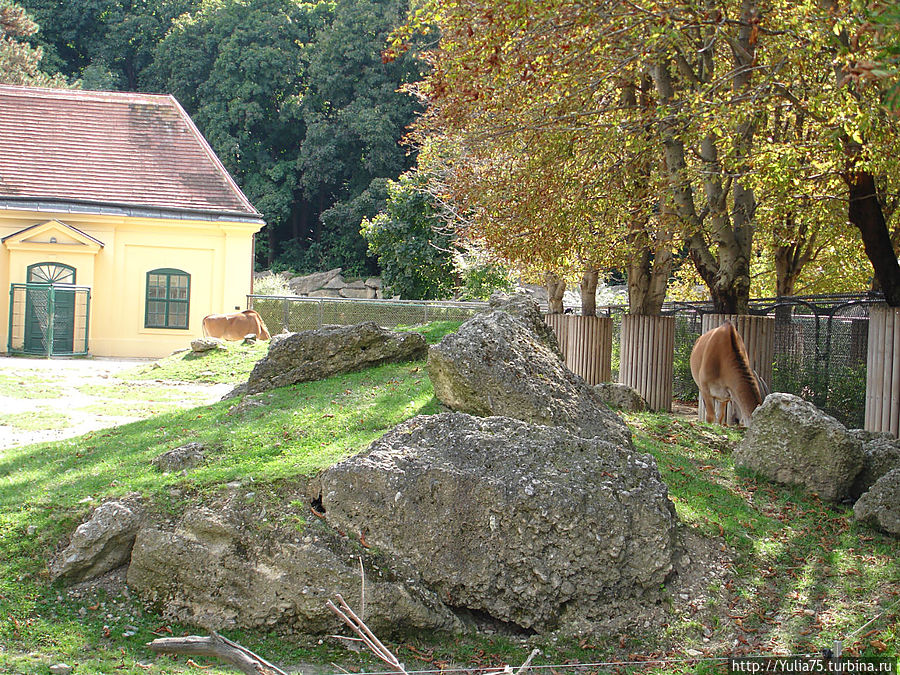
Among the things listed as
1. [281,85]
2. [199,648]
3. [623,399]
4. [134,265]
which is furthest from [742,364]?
[281,85]

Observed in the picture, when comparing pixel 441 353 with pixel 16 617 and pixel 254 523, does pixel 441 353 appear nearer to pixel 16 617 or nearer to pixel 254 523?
pixel 254 523

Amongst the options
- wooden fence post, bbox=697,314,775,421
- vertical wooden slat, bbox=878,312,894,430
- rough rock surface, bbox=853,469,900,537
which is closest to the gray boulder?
wooden fence post, bbox=697,314,775,421

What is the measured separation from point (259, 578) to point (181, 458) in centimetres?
187

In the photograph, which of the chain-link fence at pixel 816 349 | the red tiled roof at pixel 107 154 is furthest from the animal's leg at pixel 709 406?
the red tiled roof at pixel 107 154

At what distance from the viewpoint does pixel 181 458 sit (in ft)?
22.1

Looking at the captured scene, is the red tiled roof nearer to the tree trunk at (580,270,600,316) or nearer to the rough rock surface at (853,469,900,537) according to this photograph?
the tree trunk at (580,270,600,316)

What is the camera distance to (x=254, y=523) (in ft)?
18.0

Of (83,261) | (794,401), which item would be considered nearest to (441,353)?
(794,401)

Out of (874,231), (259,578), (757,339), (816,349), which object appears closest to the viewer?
(259,578)

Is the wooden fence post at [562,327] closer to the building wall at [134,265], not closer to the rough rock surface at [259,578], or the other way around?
the rough rock surface at [259,578]

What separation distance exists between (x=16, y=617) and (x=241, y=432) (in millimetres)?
2696

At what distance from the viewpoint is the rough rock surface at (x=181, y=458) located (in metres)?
6.69

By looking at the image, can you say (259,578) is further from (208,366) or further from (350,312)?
(350,312)

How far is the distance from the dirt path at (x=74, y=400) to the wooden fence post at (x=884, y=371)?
940cm
